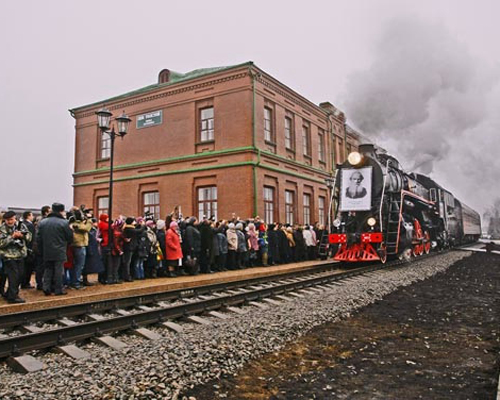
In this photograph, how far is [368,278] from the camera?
440 inches

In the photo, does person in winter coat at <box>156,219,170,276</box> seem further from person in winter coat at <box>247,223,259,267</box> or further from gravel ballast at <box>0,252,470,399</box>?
Answer: gravel ballast at <box>0,252,470,399</box>

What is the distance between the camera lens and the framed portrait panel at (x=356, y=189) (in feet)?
45.3

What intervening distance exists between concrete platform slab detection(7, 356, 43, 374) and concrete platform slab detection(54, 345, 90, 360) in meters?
A: 0.36

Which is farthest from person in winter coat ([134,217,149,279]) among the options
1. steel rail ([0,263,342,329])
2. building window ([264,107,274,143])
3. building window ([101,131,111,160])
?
building window ([101,131,111,160])

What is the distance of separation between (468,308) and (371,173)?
7.00m

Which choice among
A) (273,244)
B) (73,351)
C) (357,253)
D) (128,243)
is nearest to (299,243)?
(273,244)

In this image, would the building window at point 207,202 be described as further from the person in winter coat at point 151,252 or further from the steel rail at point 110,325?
the steel rail at point 110,325

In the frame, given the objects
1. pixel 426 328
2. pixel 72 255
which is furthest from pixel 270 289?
pixel 72 255

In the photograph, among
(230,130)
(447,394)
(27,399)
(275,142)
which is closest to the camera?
(27,399)

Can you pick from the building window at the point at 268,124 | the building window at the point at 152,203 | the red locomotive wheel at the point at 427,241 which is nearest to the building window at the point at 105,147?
the building window at the point at 152,203

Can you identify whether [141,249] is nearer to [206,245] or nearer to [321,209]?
[206,245]

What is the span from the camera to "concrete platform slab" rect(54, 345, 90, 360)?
4.66 m

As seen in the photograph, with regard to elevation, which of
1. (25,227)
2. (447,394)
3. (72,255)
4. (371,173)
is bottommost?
(447,394)

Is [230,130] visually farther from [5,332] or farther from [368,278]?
[5,332]
